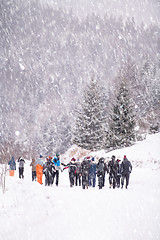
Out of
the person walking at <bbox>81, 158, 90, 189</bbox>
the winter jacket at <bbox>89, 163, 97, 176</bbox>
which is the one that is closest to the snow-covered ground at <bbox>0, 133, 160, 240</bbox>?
the person walking at <bbox>81, 158, 90, 189</bbox>

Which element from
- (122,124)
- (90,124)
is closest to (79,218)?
(122,124)

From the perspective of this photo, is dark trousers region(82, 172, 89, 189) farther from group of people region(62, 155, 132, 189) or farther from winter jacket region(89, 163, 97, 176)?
winter jacket region(89, 163, 97, 176)

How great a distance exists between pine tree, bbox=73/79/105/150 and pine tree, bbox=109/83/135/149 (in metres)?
4.22

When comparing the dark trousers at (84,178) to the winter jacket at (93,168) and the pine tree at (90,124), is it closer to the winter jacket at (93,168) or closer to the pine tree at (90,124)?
the winter jacket at (93,168)

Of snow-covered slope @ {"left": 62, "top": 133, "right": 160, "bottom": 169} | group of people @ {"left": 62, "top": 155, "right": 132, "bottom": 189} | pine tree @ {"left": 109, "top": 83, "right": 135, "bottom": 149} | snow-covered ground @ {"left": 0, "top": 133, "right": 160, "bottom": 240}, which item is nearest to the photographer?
snow-covered ground @ {"left": 0, "top": 133, "right": 160, "bottom": 240}

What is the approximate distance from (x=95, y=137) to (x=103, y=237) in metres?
26.9

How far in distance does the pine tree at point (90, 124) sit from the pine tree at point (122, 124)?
422 cm

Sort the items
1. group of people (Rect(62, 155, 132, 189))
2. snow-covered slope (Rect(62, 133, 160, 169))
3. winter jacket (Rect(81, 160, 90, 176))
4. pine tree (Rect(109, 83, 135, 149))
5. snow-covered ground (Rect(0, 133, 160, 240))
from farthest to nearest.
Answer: pine tree (Rect(109, 83, 135, 149))
snow-covered slope (Rect(62, 133, 160, 169))
winter jacket (Rect(81, 160, 90, 176))
group of people (Rect(62, 155, 132, 189))
snow-covered ground (Rect(0, 133, 160, 240))

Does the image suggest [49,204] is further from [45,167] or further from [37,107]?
[37,107]

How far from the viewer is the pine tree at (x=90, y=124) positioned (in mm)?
31859

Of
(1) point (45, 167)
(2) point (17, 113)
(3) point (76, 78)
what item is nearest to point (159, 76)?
(1) point (45, 167)

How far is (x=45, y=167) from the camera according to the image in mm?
14094

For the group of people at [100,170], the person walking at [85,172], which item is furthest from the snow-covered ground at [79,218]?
the person walking at [85,172]

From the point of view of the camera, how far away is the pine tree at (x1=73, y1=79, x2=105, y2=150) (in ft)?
105
